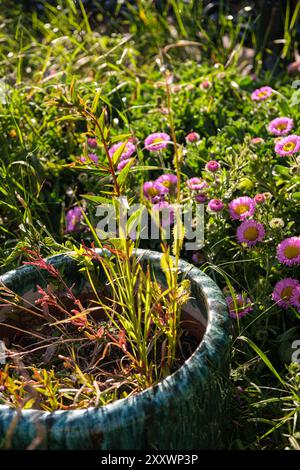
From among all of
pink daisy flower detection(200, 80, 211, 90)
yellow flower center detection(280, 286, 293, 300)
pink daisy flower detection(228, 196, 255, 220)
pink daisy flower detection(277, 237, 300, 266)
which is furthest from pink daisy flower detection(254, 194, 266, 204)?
pink daisy flower detection(200, 80, 211, 90)

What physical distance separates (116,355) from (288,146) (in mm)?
761

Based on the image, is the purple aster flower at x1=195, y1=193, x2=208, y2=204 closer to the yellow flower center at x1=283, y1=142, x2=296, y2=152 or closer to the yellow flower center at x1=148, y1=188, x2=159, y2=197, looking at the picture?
the yellow flower center at x1=148, y1=188, x2=159, y2=197

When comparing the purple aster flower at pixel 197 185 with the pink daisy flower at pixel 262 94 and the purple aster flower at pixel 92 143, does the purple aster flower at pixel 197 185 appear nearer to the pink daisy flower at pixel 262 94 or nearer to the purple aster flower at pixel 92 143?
the purple aster flower at pixel 92 143

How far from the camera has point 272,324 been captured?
1920 mm

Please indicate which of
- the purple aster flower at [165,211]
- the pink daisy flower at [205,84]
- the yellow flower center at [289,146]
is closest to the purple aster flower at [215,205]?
the purple aster flower at [165,211]

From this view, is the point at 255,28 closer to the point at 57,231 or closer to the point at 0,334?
the point at 57,231

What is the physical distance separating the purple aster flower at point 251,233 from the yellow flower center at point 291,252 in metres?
0.08

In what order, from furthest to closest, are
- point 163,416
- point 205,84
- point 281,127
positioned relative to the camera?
1. point 205,84
2. point 281,127
3. point 163,416

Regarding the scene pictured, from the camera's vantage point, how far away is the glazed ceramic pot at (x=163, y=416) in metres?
1.27

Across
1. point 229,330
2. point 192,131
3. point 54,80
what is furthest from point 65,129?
point 229,330

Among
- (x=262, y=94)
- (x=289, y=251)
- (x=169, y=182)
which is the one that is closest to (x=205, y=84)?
(x=262, y=94)

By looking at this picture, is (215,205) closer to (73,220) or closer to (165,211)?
(165,211)

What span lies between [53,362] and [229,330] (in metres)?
0.49

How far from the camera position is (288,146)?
1.96 metres
